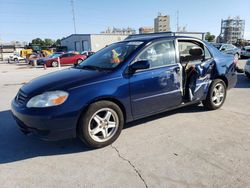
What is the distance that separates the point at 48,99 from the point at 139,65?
1457 millimetres

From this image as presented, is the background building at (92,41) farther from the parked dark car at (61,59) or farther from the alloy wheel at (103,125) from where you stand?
the alloy wheel at (103,125)

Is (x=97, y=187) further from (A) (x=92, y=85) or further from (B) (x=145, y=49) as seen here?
(B) (x=145, y=49)

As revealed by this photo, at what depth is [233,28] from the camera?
316 feet

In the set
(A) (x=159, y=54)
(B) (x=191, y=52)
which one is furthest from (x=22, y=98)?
(B) (x=191, y=52)

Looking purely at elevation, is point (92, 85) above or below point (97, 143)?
above

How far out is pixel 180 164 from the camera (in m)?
2.99

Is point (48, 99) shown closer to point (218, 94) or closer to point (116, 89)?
point (116, 89)

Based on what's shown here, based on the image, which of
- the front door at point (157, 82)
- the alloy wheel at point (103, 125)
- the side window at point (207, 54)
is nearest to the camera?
the alloy wheel at point (103, 125)

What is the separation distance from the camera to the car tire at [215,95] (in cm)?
495

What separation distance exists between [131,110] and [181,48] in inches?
65.5

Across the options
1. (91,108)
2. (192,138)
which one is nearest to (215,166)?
(192,138)

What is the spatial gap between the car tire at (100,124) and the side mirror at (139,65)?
0.66 m

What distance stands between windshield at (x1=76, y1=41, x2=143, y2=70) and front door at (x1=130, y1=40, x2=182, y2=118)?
0.88ft

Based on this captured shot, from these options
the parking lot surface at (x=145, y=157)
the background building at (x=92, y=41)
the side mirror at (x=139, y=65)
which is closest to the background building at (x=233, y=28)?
the background building at (x=92, y=41)
